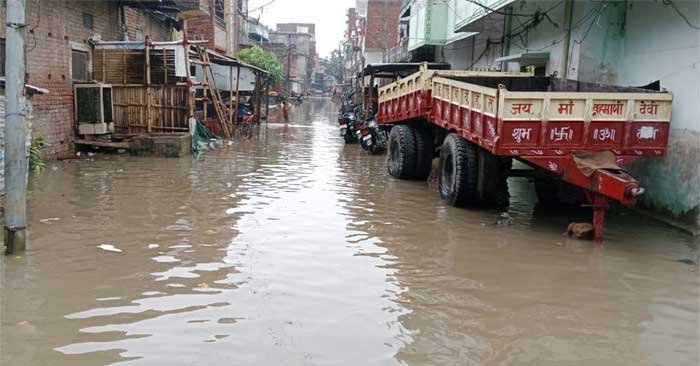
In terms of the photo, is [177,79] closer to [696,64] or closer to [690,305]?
[696,64]

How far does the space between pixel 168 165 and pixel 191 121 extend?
3198mm

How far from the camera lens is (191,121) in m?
15.6

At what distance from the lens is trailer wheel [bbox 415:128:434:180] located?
1175 cm

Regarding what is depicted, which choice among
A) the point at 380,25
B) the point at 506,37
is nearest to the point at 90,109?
the point at 506,37

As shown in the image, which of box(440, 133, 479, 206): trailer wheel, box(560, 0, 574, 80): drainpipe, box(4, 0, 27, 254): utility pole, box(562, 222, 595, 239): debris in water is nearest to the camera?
box(4, 0, 27, 254): utility pole

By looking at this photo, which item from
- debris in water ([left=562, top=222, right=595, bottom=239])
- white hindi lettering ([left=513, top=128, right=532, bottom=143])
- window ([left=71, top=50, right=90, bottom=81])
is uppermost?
window ([left=71, top=50, right=90, bottom=81])

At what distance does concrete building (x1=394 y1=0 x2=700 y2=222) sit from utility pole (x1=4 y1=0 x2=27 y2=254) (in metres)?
7.65

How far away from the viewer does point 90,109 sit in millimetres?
14422

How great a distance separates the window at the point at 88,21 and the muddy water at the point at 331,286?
6797mm

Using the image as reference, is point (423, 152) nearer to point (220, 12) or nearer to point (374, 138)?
point (374, 138)

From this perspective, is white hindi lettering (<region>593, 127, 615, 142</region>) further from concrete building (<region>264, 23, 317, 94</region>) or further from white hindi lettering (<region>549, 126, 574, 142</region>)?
concrete building (<region>264, 23, 317, 94</region>)

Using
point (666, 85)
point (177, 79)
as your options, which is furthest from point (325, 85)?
point (666, 85)

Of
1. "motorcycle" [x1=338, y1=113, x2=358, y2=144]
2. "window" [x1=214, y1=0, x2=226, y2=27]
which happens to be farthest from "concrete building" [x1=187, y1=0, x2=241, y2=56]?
"motorcycle" [x1=338, y1=113, x2=358, y2=144]

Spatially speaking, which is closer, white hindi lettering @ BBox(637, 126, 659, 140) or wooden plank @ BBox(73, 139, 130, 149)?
white hindi lettering @ BBox(637, 126, 659, 140)
